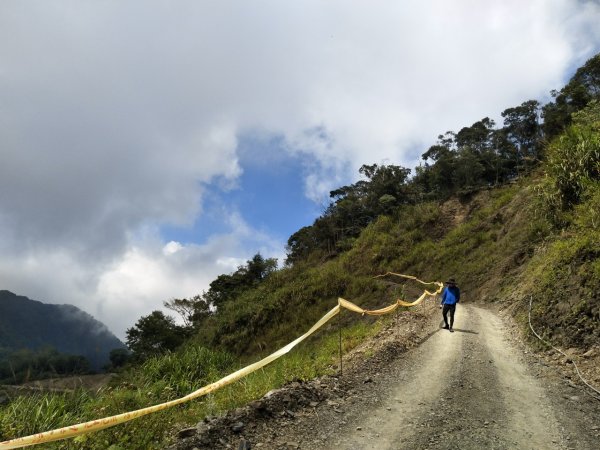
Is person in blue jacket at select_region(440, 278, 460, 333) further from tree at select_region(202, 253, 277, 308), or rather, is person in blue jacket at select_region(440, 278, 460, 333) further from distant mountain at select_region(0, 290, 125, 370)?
tree at select_region(202, 253, 277, 308)

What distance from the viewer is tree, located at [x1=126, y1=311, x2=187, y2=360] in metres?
45.5

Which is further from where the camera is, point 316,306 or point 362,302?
point 316,306

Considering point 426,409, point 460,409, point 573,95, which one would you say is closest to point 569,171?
point 460,409

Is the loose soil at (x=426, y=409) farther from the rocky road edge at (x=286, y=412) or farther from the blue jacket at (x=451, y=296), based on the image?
the blue jacket at (x=451, y=296)

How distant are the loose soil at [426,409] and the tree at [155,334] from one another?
138 ft

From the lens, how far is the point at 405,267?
3195 cm

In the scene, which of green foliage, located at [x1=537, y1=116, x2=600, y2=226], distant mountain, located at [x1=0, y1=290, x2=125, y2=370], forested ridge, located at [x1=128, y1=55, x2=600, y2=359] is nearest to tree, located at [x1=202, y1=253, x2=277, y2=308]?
forested ridge, located at [x1=128, y1=55, x2=600, y2=359]

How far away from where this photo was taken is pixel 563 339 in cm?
841

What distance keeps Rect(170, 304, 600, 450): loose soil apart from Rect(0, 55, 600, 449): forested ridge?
74cm

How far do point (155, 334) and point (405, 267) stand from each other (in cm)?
3227

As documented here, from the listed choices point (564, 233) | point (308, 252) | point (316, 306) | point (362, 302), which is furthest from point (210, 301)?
point (564, 233)

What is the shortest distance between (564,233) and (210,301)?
43523 millimetres

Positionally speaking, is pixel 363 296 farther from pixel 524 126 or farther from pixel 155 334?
pixel 524 126

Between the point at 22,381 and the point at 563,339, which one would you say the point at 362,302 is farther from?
the point at 22,381
